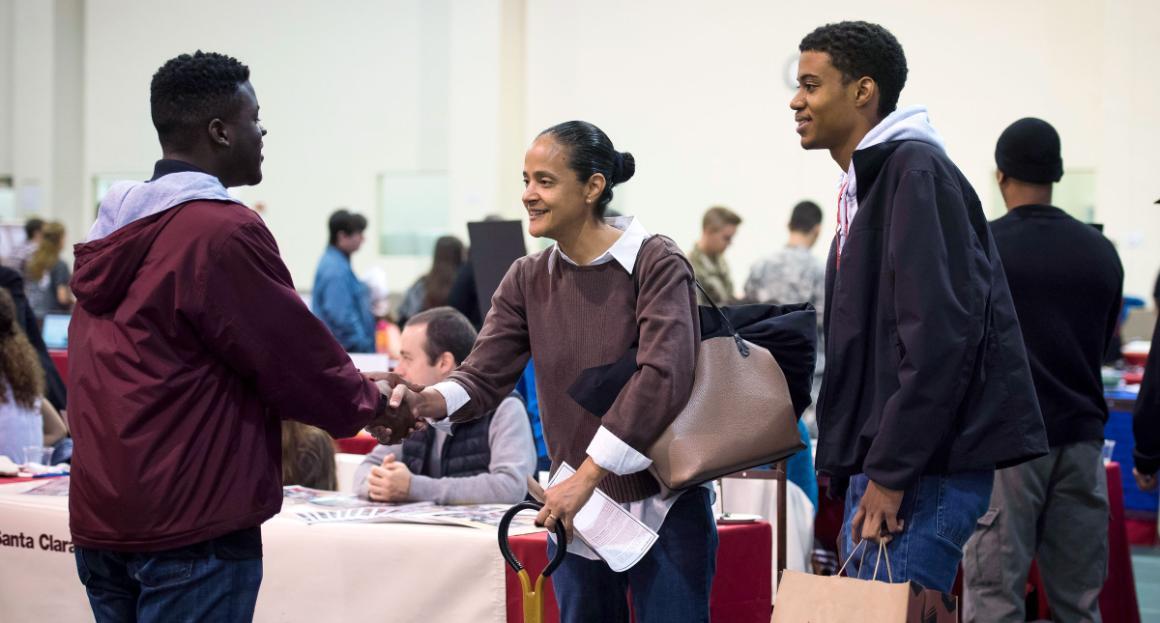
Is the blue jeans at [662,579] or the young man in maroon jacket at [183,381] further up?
the young man in maroon jacket at [183,381]

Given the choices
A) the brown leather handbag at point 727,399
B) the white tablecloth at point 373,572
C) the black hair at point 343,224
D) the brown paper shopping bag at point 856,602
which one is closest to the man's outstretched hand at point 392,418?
the brown leather handbag at point 727,399

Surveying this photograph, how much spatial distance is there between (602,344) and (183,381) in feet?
2.44

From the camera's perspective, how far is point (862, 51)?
2.14 metres

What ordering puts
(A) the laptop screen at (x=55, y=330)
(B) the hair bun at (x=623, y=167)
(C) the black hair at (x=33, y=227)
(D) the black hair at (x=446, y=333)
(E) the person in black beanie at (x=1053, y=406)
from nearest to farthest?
(B) the hair bun at (x=623, y=167)
(E) the person in black beanie at (x=1053, y=406)
(D) the black hair at (x=446, y=333)
(A) the laptop screen at (x=55, y=330)
(C) the black hair at (x=33, y=227)

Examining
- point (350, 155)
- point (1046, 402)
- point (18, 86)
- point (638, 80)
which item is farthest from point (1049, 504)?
point (18, 86)

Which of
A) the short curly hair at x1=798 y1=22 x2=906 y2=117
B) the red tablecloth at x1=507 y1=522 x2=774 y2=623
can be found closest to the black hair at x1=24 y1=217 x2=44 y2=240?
the red tablecloth at x1=507 y1=522 x2=774 y2=623

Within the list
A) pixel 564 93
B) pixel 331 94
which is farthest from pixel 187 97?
pixel 331 94

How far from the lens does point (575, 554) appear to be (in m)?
2.32

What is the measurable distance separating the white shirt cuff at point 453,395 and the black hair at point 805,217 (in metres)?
5.12

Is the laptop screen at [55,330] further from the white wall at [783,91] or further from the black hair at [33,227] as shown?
the white wall at [783,91]

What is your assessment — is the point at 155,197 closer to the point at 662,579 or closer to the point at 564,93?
the point at 662,579

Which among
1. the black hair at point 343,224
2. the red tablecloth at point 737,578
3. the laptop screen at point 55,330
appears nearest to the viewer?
the red tablecloth at point 737,578

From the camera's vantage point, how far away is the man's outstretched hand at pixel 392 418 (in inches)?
96.5

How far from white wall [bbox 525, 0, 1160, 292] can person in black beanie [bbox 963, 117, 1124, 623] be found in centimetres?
768
